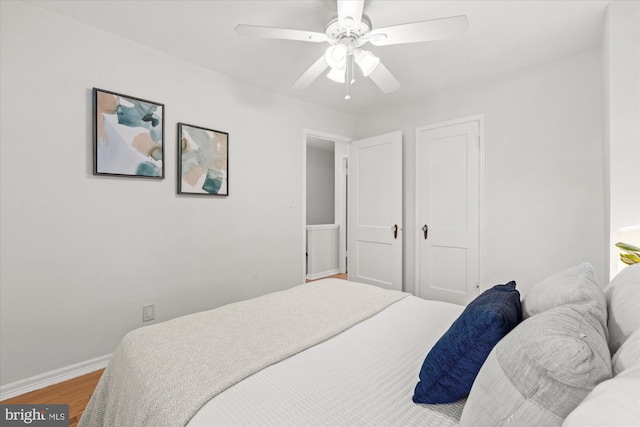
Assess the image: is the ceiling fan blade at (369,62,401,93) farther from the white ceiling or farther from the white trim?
the white trim

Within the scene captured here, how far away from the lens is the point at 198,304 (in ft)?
9.23

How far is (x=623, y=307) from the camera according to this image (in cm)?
92

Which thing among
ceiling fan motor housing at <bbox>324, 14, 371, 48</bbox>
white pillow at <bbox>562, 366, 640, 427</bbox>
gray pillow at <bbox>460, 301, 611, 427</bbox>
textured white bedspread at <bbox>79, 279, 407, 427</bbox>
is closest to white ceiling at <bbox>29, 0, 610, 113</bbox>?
ceiling fan motor housing at <bbox>324, 14, 371, 48</bbox>

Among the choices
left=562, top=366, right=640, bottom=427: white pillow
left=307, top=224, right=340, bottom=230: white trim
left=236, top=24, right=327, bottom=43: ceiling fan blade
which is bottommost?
left=562, top=366, right=640, bottom=427: white pillow

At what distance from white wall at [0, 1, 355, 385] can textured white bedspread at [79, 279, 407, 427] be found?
1.04m

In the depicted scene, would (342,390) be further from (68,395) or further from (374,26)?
(374,26)

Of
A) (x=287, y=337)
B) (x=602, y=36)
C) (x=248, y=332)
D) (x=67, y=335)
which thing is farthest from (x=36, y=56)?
(x=602, y=36)

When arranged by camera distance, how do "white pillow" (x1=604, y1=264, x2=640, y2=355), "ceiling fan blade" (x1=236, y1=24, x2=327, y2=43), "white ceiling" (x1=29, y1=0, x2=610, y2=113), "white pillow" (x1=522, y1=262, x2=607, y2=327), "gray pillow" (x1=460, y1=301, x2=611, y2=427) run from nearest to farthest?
"gray pillow" (x1=460, y1=301, x2=611, y2=427) < "white pillow" (x1=604, y1=264, x2=640, y2=355) < "white pillow" (x1=522, y1=262, x2=607, y2=327) < "ceiling fan blade" (x1=236, y1=24, x2=327, y2=43) < "white ceiling" (x1=29, y1=0, x2=610, y2=113)

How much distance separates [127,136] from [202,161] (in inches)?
24.4

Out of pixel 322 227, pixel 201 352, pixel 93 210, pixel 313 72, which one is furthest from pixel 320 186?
pixel 201 352

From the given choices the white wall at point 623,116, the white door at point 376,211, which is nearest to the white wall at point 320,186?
the white door at point 376,211

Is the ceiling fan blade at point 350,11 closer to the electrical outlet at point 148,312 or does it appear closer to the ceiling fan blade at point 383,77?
the ceiling fan blade at point 383,77

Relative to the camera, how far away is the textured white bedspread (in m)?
1.00

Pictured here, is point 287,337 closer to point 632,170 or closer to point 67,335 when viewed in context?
point 67,335
